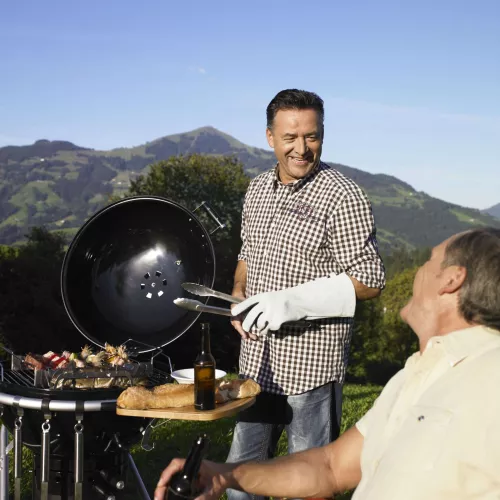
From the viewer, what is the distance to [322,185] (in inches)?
113

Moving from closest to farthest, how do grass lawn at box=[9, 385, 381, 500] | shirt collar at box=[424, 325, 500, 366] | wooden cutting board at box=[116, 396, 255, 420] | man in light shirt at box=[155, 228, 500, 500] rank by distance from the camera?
man in light shirt at box=[155, 228, 500, 500], shirt collar at box=[424, 325, 500, 366], wooden cutting board at box=[116, 396, 255, 420], grass lawn at box=[9, 385, 381, 500]

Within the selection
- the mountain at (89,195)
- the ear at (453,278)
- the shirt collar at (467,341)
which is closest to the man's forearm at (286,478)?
the shirt collar at (467,341)

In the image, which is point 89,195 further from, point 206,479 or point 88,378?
point 206,479

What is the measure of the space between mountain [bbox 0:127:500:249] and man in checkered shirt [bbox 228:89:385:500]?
96303 mm

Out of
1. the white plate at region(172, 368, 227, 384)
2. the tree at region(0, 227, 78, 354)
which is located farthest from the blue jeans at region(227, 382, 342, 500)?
the tree at region(0, 227, 78, 354)

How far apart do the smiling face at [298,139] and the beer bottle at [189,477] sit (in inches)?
59.7

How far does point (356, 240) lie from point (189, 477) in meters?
1.44

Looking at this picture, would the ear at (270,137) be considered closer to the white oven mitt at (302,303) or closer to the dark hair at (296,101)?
the dark hair at (296,101)

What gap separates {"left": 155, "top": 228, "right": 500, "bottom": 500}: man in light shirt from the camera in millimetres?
1513

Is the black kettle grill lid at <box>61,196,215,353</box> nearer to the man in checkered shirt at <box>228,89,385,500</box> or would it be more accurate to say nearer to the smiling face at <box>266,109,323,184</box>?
the man in checkered shirt at <box>228,89,385,500</box>

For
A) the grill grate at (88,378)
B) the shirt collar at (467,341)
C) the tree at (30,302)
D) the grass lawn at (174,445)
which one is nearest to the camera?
the shirt collar at (467,341)

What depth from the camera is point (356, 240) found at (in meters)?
2.78

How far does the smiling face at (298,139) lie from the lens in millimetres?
2859

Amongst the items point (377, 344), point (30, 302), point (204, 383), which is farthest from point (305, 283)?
point (377, 344)
